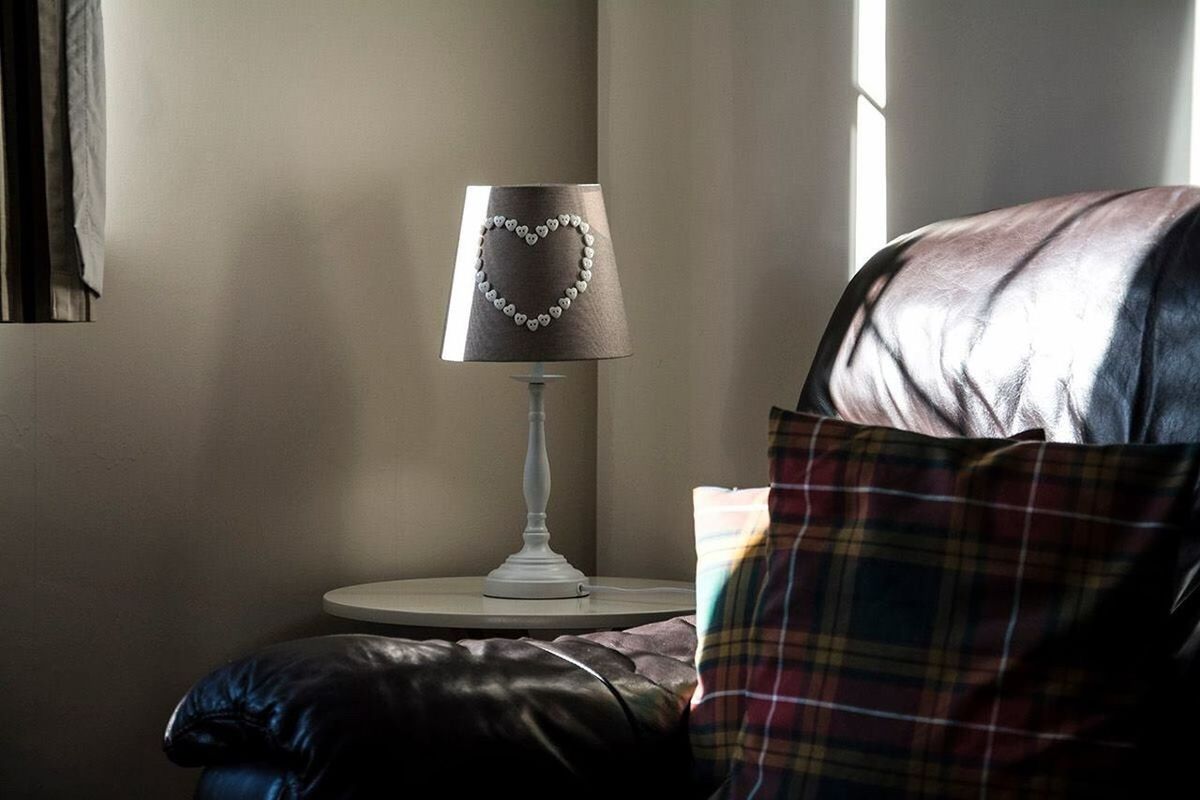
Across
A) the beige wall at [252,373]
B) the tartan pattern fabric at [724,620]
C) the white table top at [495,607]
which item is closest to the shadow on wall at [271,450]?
the beige wall at [252,373]

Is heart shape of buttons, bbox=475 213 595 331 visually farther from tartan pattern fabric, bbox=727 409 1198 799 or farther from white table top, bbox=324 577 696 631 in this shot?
tartan pattern fabric, bbox=727 409 1198 799

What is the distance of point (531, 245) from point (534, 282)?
55mm

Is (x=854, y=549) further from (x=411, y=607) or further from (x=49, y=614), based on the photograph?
(x=49, y=614)

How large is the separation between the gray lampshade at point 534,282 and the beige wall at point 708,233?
0.26m

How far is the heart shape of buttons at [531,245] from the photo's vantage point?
2025 mm

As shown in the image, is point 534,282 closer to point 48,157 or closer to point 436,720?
point 48,157

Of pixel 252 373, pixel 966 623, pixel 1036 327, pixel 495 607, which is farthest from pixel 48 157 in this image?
pixel 966 623

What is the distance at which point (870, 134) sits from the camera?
6.47ft

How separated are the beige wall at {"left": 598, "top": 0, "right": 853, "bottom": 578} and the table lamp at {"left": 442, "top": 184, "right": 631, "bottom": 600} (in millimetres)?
245

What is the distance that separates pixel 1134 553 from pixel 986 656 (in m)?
0.14

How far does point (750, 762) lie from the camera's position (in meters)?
1.15

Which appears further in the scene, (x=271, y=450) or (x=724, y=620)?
(x=271, y=450)

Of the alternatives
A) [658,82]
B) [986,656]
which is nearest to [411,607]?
[658,82]

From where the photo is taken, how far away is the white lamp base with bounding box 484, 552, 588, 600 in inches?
Answer: 83.1
